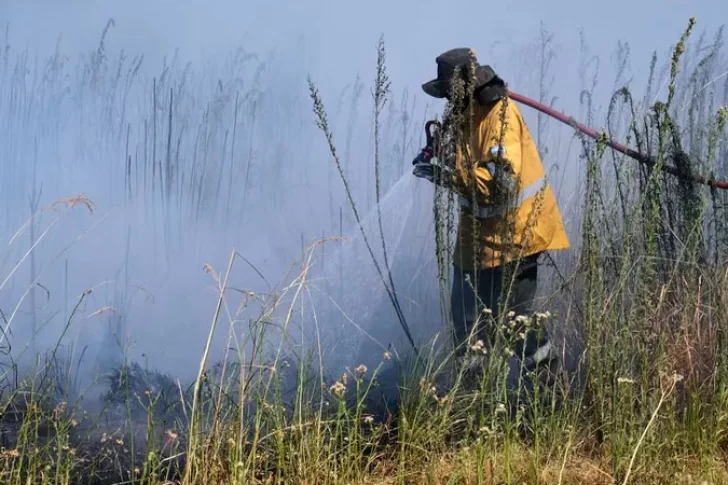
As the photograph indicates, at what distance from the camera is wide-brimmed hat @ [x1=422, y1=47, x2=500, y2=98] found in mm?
2943

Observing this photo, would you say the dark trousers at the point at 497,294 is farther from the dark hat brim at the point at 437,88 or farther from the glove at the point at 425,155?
the dark hat brim at the point at 437,88

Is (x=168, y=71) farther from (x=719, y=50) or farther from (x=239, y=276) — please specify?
(x=719, y=50)

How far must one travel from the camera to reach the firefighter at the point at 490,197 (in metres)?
2.70

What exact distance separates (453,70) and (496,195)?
473 mm

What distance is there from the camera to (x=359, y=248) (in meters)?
Answer: 3.62

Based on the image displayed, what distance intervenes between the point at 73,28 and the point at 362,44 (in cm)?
125

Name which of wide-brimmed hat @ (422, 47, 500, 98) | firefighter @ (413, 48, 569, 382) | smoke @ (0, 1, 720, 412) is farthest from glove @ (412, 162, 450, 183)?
smoke @ (0, 1, 720, 412)

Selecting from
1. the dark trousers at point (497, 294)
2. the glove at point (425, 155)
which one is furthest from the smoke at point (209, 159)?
the glove at point (425, 155)

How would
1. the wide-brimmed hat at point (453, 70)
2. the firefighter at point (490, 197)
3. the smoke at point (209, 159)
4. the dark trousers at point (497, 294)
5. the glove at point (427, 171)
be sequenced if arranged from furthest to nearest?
1. the smoke at point (209, 159)
2. the dark trousers at point (497, 294)
3. the wide-brimmed hat at point (453, 70)
4. the glove at point (427, 171)
5. the firefighter at point (490, 197)

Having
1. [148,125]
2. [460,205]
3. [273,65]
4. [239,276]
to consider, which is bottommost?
[239,276]

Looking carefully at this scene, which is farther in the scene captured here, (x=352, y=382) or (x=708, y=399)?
(x=352, y=382)

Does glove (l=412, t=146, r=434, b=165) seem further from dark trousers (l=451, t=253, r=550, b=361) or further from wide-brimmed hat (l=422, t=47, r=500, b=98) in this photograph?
dark trousers (l=451, t=253, r=550, b=361)

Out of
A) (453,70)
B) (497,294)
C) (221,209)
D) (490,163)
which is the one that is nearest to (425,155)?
(490,163)

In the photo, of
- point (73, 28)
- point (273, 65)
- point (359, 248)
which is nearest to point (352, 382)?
point (359, 248)
